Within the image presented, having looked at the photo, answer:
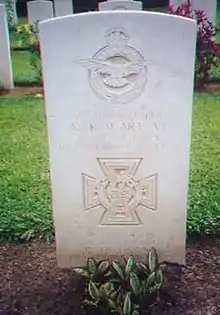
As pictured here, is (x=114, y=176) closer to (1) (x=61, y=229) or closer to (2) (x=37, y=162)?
(1) (x=61, y=229)

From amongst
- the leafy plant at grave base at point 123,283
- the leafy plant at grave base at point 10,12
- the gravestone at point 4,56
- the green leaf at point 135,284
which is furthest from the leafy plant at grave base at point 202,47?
the leafy plant at grave base at point 10,12

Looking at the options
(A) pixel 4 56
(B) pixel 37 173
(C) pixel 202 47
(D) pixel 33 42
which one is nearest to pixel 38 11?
(D) pixel 33 42

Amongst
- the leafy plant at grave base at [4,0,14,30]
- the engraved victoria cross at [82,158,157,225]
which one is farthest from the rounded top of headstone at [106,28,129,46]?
the leafy plant at grave base at [4,0,14,30]

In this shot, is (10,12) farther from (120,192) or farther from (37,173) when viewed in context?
(120,192)

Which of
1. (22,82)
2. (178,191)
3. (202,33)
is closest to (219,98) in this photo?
Result: (202,33)

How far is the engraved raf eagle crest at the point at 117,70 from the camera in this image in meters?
2.23

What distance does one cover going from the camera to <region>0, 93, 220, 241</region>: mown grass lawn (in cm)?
315

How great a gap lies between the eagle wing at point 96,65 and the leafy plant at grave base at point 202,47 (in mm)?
4321

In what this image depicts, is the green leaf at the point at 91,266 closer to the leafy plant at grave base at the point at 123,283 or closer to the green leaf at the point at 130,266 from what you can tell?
the leafy plant at grave base at the point at 123,283

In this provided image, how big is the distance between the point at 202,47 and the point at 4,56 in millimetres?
2509

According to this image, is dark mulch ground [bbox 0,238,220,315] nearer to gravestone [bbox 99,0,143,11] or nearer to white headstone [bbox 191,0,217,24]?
gravestone [bbox 99,0,143,11]

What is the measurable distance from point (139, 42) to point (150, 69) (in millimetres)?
124

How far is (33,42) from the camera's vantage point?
714 centimetres

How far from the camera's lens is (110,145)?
2.40 meters
